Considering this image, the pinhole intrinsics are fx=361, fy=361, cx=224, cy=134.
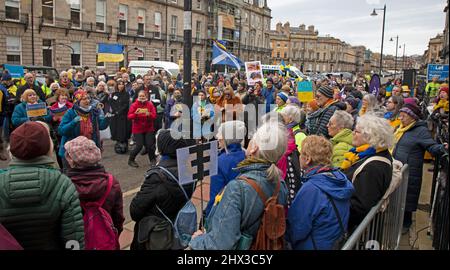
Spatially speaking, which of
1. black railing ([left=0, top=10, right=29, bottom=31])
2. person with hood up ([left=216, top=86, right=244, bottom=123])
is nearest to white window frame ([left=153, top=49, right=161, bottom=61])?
black railing ([left=0, top=10, right=29, bottom=31])

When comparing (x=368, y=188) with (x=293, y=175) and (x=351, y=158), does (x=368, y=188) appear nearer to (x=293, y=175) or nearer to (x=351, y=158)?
(x=351, y=158)

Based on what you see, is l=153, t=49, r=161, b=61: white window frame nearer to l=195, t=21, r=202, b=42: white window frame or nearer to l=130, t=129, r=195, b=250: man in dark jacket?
l=195, t=21, r=202, b=42: white window frame

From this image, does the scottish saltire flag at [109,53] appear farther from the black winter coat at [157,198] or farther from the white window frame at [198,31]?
the white window frame at [198,31]

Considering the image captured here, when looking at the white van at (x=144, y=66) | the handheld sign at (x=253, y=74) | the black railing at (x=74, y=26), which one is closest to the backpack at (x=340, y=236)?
the handheld sign at (x=253, y=74)

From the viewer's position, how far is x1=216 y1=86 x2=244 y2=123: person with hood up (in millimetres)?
7504

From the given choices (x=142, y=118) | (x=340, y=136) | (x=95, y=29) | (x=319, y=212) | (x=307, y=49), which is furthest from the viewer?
(x=307, y=49)

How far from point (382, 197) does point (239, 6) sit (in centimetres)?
6729

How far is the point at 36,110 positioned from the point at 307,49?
118 m

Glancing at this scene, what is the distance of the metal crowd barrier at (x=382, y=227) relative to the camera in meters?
2.46

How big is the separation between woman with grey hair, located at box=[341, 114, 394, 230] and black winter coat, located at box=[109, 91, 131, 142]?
6629mm

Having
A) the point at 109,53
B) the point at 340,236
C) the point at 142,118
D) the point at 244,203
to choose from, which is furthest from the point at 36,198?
the point at 109,53

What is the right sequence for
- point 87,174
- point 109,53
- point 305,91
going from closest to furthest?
point 87,174
point 305,91
point 109,53

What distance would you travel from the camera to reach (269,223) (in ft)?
7.31
